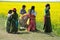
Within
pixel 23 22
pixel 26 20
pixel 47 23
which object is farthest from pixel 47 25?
pixel 23 22

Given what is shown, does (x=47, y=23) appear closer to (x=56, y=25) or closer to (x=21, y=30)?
(x=21, y=30)

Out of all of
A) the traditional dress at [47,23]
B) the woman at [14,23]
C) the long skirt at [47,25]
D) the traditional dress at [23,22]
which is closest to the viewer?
the woman at [14,23]

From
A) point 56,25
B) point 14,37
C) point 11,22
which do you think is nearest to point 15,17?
point 11,22

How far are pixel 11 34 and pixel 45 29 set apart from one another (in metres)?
2.06

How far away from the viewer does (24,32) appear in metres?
19.0

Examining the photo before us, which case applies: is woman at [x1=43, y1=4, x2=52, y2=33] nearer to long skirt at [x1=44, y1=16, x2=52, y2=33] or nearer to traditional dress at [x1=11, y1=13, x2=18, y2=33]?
long skirt at [x1=44, y1=16, x2=52, y2=33]

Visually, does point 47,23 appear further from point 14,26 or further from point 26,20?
point 14,26

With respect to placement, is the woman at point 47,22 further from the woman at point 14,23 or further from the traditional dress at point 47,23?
the woman at point 14,23

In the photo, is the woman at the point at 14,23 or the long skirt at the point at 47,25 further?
the long skirt at the point at 47,25

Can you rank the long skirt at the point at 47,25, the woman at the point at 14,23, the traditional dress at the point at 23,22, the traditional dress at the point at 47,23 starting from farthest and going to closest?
the traditional dress at the point at 23,22
the long skirt at the point at 47,25
the traditional dress at the point at 47,23
the woman at the point at 14,23

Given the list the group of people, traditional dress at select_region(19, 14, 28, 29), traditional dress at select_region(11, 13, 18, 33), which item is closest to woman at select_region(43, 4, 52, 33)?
the group of people

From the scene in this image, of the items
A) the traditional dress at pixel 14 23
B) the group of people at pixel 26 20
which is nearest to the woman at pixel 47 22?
the group of people at pixel 26 20

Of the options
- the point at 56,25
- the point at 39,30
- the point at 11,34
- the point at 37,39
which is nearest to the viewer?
the point at 37,39

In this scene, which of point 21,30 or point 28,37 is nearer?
point 28,37
